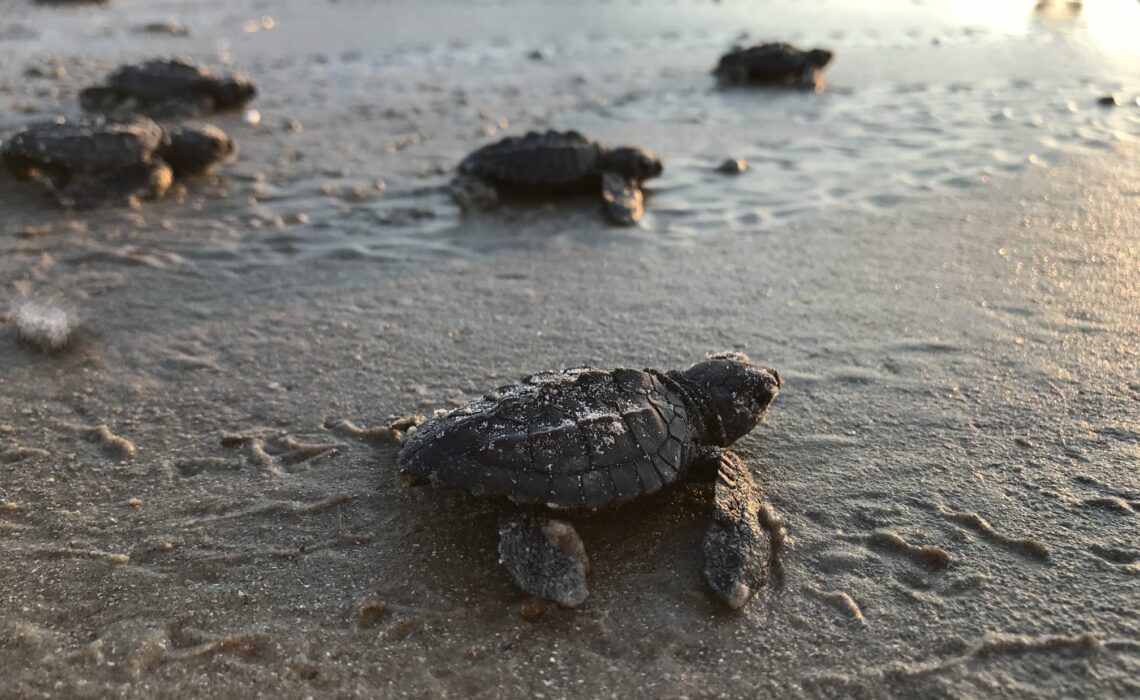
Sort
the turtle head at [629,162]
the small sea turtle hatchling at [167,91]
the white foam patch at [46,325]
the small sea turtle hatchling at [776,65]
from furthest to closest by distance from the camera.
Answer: the small sea turtle hatchling at [776,65], the small sea turtle hatchling at [167,91], the turtle head at [629,162], the white foam patch at [46,325]

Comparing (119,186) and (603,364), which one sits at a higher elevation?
(119,186)

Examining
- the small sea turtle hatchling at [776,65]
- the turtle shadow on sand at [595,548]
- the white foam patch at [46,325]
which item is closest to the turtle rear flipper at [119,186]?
the white foam patch at [46,325]

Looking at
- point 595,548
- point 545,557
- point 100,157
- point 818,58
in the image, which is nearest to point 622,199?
point 595,548

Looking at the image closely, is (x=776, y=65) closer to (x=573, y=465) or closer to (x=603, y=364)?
(x=603, y=364)

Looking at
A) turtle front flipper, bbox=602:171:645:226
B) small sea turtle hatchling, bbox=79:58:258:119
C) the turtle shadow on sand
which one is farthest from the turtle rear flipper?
the turtle shadow on sand

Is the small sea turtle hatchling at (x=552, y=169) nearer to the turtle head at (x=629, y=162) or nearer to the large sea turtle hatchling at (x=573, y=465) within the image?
the turtle head at (x=629, y=162)

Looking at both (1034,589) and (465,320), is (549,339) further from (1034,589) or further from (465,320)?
(1034,589)
